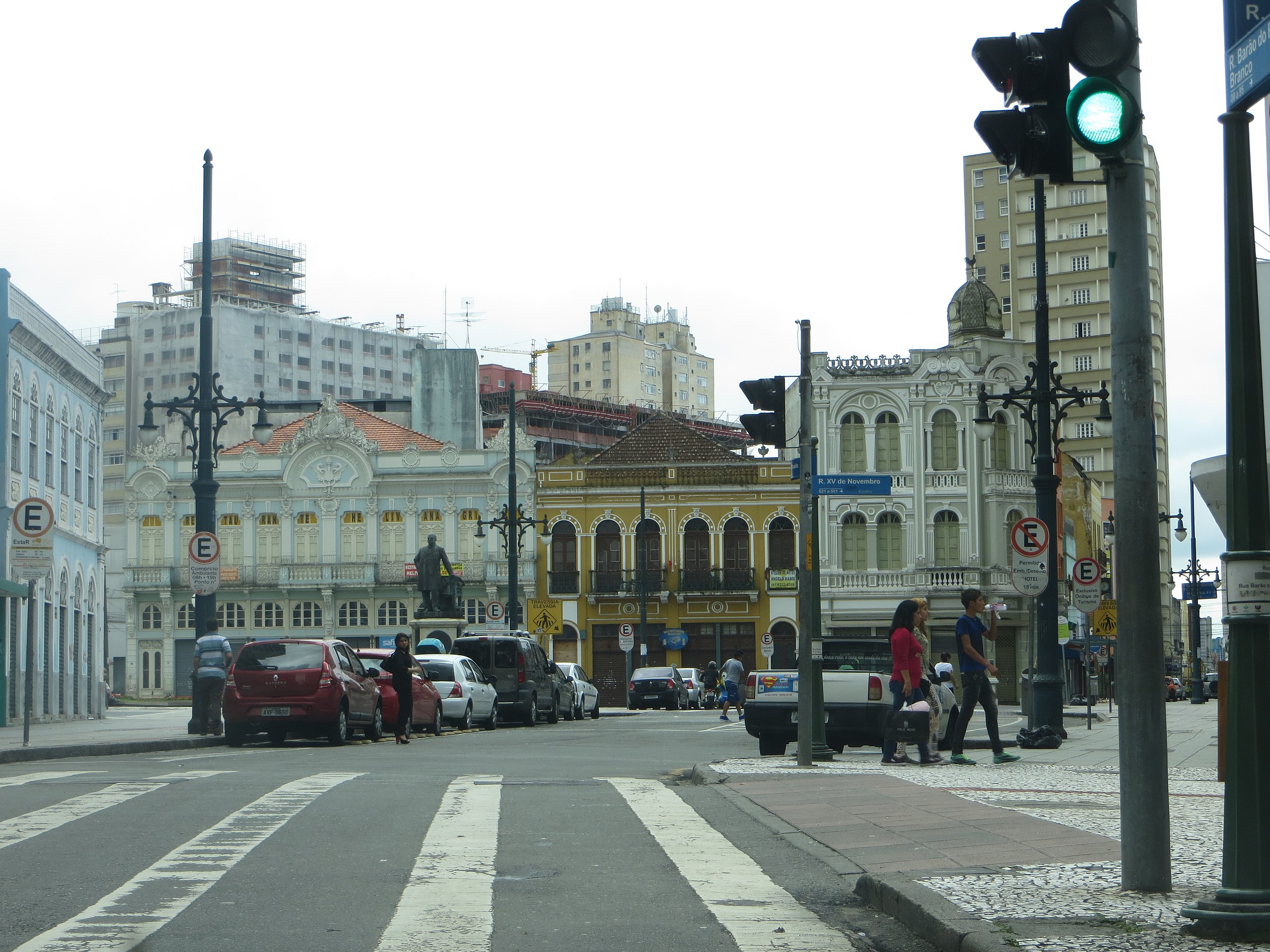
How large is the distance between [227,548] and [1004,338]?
107 ft

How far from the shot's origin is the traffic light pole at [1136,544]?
7746mm

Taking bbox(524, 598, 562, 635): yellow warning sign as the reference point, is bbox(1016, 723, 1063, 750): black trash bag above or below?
below

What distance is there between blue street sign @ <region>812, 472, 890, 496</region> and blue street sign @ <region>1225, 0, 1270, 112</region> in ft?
32.7

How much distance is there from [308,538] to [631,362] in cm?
9341

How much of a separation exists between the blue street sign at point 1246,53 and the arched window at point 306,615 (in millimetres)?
65613

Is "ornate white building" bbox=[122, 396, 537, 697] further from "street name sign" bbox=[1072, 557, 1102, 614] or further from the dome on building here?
"street name sign" bbox=[1072, 557, 1102, 614]

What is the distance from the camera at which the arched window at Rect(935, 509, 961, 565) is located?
205 feet

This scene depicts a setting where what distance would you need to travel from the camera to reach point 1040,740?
22703 millimetres

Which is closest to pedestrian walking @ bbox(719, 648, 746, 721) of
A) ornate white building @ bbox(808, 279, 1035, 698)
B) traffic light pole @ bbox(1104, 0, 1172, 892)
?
ornate white building @ bbox(808, 279, 1035, 698)

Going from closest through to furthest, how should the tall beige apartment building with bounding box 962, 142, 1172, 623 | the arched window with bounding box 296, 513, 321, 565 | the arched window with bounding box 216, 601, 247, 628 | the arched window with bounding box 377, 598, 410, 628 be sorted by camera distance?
the arched window with bounding box 377, 598, 410, 628
the arched window with bounding box 296, 513, 321, 565
the arched window with bounding box 216, 601, 247, 628
the tall beige apartment building with bounding box 962, 142, 1172, 623

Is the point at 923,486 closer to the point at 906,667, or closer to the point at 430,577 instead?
the point at 430,577

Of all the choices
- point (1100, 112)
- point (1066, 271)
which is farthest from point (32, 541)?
point (1066, 271)

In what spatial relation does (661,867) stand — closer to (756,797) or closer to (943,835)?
(943,835)

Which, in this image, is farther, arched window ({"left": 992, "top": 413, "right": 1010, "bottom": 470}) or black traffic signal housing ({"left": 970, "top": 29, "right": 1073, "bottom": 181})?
arched window ({"left": 992, "top": 413, "right": 1010, "bottom": 470})
